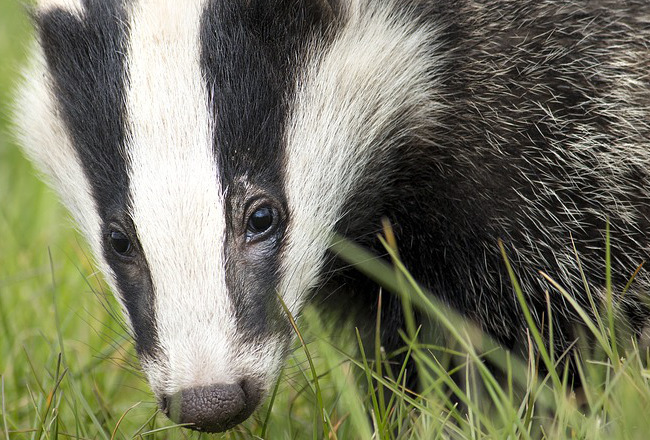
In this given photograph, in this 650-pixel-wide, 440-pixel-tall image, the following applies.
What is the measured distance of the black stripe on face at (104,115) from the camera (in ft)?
9.28

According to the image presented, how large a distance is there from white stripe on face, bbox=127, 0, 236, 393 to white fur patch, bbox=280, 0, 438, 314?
0.87 feet

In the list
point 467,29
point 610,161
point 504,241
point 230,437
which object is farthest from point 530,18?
point 230,437

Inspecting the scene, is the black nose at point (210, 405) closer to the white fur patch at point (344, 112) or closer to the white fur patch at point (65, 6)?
the white fur patch at point (344, 112)

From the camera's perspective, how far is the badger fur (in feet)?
8.84

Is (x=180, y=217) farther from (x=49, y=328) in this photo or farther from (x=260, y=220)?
(x=49, y=328)

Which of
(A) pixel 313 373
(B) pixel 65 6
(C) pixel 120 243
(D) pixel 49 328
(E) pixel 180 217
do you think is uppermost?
(B) pixel 65 6

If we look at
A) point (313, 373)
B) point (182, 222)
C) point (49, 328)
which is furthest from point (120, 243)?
point (49, 328)

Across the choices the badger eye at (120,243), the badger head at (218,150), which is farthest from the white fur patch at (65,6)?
the badger eye at (120,243)

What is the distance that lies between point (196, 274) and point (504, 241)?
105 cm

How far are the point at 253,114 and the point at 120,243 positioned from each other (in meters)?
0.57

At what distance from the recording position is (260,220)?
280cm

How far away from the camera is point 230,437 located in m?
3.20

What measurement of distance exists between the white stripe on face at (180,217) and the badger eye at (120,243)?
157 millimetres

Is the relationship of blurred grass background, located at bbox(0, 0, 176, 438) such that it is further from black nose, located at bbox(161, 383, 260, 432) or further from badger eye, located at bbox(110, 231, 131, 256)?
black nose, located at bbox(161, 383, 260, 432)
